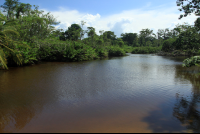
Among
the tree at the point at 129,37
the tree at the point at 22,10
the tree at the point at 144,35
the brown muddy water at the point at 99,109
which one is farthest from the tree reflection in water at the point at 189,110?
the tree at the point at 129,37

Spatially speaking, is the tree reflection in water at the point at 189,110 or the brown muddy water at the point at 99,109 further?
the tree reflection in water at the point at 189,110

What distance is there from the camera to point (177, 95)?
6383mm

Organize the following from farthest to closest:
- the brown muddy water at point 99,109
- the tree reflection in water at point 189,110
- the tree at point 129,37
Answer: the tree at point 129,37, the tree reflection in water at point 189,110, the brown muddy water at point 99,109

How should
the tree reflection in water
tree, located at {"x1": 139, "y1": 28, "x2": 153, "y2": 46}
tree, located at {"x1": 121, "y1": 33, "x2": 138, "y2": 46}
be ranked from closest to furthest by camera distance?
1. the tree reflection in water
2. tree, located at {"x1": 139, "y1": 28, "x2": 153, "y2": 46}
3. tree, located at {"x1": 121, "y1": 33, "x2": 138, "y2": 46}

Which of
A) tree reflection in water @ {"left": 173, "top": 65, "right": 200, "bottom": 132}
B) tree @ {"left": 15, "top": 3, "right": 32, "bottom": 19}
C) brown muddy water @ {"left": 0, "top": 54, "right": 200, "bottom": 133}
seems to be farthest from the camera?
tree @ {"left": 15, "top": 3, "right": 32, "bottom": 19}

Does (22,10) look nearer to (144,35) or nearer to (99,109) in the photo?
Answer: (99,109)

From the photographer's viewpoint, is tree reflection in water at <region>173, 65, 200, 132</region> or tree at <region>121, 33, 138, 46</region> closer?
tree reflection in water at <region>173, 65, 200, 132</region>

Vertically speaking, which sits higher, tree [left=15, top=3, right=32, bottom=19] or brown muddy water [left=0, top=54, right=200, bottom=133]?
tree [left=15, top=3, right=32, bottom=19]

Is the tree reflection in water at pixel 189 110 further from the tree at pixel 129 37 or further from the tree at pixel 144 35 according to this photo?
the tree at pixel 129 37

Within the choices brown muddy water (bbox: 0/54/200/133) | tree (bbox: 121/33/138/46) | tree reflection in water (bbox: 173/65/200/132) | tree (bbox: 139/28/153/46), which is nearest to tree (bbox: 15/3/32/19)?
brown muddy water (bbox: 0/54/200/133)

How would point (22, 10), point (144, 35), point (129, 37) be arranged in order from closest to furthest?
point (22, 10) < point (144, 35) < point (129, 37)

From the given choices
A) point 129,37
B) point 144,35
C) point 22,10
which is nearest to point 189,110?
point 22,10

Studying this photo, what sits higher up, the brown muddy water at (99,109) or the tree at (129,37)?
the tree at (129,37)

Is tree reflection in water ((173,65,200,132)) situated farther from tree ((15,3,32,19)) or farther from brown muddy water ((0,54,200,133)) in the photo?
tree ((15,3,32,19))
